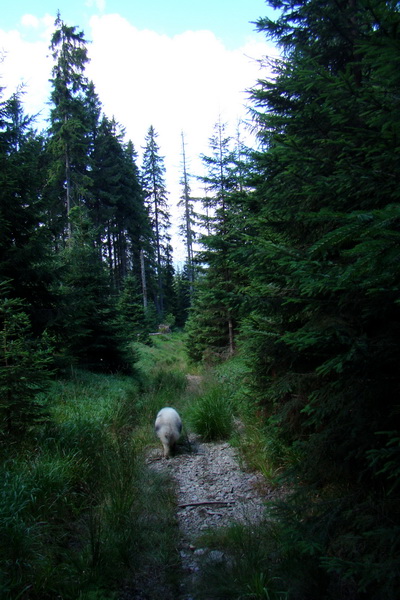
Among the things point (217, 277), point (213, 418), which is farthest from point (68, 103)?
point (213, 418)

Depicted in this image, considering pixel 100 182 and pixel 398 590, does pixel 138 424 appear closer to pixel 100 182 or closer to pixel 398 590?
pixel 398 590

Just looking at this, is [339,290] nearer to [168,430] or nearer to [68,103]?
[168,430]

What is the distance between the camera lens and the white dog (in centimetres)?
591

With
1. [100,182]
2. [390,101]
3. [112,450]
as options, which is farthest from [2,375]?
[100,182]

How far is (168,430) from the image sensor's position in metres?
5.99

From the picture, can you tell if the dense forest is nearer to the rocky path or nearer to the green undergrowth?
the green undergrowth

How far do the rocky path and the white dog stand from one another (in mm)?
228

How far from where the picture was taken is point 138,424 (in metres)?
7.12

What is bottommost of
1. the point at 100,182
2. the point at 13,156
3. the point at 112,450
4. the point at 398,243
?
the point at 112,450

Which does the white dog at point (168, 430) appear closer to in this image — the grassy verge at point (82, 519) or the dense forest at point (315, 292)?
the grassy verge at point (82, 519)

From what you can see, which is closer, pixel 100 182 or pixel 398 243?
pixel 398 243

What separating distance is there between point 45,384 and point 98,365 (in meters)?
7.07

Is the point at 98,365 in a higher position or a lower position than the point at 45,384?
lower

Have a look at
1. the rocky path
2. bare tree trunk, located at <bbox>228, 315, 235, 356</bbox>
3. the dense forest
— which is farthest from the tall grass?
bare tree trunk, located at <bbox>228, 315, 235, 356</bbox>
